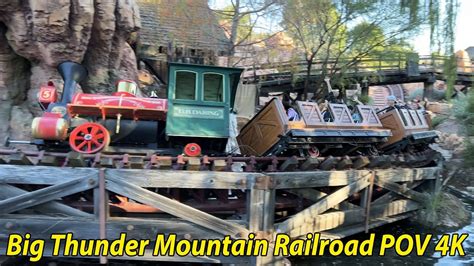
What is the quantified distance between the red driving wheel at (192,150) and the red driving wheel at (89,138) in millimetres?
1352

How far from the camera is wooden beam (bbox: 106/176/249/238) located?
19.0ft

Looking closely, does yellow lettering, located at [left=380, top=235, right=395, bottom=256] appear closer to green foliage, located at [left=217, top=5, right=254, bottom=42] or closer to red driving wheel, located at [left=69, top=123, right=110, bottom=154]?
red driving wheel, located at [left=69, top=123, right=110, bottom=154]

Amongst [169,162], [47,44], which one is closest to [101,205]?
[169,162]

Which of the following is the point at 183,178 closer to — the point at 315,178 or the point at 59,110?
the point at 315,178

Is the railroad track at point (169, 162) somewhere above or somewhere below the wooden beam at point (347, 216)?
above

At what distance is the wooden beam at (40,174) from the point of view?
19.0ft

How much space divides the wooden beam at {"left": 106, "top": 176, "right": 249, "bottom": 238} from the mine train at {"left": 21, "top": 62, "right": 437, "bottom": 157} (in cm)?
117

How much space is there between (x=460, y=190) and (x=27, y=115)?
14.4 metres

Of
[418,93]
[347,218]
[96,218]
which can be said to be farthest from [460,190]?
[418,93]

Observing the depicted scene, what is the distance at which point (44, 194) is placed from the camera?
5.70 meters

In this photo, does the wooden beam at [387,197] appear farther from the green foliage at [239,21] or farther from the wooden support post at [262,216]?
the green foliage at [239,21]

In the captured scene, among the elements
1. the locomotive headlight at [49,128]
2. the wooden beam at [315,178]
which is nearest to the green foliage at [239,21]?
the wooden beam at [315,178]

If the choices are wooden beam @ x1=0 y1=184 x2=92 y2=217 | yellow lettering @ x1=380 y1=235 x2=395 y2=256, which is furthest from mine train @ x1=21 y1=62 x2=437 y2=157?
yellow lettering @ x1=380 y1=235 x2=395 y2=256

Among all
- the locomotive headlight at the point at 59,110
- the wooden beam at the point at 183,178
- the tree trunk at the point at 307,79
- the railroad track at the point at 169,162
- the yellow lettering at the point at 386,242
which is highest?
the tree trunk at the point at 307,79
